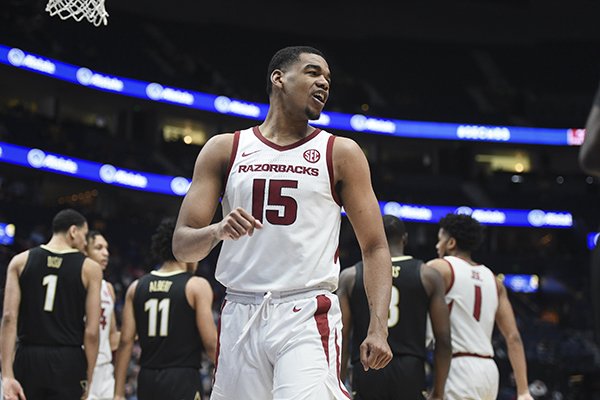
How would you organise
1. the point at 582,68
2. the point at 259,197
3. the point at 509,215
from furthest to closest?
the point at 582,68 → the point at 509,215 → the point at 259,197

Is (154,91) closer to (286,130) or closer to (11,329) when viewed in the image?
(11,329)

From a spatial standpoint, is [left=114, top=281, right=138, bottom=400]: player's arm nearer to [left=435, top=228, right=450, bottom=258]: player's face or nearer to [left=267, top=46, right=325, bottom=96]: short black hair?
[left=435, top=228, right=450, bottom=258]: player's face

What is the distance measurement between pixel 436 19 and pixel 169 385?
3089cm

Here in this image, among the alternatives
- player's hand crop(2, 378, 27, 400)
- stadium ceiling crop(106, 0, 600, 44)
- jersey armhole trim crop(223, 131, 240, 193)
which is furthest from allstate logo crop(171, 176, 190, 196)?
jersey armhole trim crop(223, 131, 240, 193)

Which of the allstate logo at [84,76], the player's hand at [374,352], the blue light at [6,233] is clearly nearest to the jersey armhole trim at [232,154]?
the player's hand at [374,352]

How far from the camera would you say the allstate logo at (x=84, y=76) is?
25.8 meters

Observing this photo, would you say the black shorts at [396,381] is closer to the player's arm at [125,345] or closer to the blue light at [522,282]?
the player's arm at [125,345]

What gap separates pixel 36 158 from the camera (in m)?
24.2

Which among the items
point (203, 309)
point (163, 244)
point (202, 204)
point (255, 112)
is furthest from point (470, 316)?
point (255, 112)

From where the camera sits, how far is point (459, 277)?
661cm

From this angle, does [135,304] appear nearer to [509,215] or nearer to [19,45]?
[19,45]

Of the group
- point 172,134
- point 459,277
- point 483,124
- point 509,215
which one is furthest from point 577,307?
point 459,277

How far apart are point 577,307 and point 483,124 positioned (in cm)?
844

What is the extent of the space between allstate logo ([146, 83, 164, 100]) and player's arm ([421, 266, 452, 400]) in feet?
74.4
